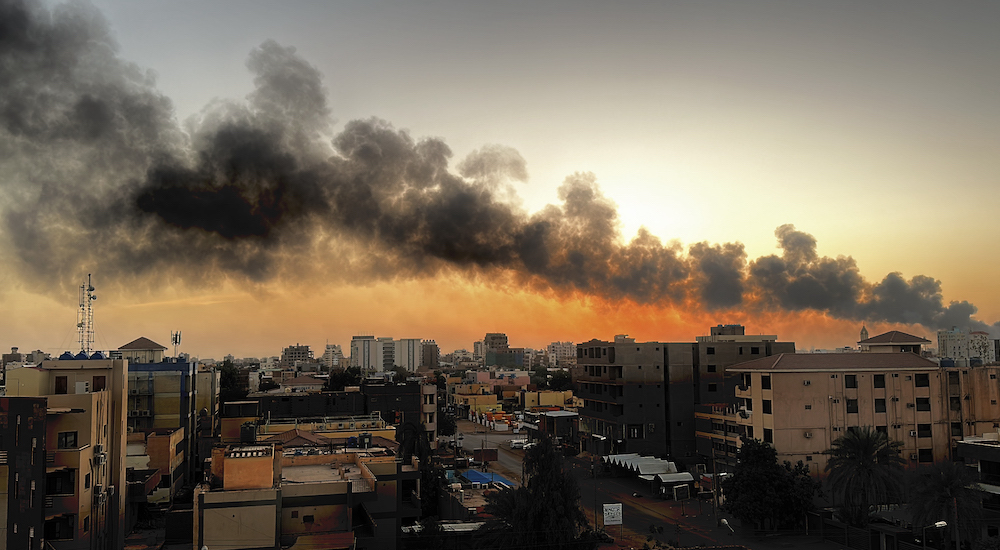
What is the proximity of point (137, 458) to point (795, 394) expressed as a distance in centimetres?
4852

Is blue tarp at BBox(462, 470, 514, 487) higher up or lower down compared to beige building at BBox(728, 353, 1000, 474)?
lower down

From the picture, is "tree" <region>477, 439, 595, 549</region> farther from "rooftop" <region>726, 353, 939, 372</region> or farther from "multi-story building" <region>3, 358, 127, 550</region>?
"rooftop" <region>726, 353, 939, 372</region>

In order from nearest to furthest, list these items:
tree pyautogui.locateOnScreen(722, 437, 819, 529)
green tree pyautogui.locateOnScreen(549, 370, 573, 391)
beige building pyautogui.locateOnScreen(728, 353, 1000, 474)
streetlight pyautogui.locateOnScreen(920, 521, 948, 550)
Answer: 1. streetlight pyautogui.locateOnScreen(920, 521, 948, 550)
2. tree pyautogui.locateOnScreen(722, 437, 819, 529)
3. beige building pyautogui.locateOnScreen(728, 353, 1000, 474)
4. green tree pyautogui.locateOnScreen(549, 370, 573, 391)

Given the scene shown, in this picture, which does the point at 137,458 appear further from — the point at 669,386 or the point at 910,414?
the point at 910,414

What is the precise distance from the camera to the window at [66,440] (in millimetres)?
35787

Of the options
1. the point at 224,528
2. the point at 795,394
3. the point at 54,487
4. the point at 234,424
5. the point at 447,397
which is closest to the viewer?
the point at 224,528

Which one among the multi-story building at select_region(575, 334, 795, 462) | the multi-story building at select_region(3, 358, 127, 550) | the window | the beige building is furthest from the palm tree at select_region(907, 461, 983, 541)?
the window

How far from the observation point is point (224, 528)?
1254 inches

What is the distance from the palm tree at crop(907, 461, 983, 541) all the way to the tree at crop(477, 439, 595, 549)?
17.0m

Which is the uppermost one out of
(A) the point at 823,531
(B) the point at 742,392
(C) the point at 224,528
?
(B) the point at 742,392

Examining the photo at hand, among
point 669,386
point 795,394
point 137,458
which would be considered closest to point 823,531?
point 795,394

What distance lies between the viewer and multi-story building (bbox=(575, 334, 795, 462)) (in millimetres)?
70875

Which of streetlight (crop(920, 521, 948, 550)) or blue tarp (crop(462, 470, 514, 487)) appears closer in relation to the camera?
streetlight (crop(920, 521, 948, 550))

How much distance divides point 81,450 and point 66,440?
929 millimetres
